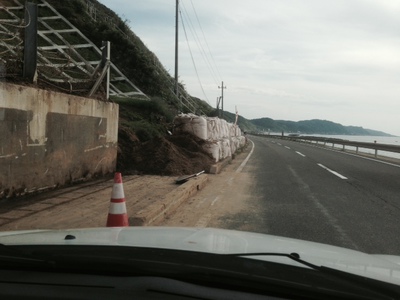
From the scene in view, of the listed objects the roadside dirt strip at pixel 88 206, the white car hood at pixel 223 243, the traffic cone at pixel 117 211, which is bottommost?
the roadside dirt strip at pixel 88 206

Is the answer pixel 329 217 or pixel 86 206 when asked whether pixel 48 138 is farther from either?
pixel 329 217

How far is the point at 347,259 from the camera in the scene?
2.73 metres

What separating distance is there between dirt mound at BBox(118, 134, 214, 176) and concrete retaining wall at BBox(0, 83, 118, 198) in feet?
5.22

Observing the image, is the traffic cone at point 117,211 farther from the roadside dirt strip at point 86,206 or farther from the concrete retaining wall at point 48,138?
the concrete retaining wall at point 48,138

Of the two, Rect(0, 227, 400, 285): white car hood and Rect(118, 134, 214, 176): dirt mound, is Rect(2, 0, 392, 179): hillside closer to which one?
Rect(118, 134, 214, 176): dirt mound

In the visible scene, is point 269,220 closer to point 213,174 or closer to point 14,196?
point 14,196

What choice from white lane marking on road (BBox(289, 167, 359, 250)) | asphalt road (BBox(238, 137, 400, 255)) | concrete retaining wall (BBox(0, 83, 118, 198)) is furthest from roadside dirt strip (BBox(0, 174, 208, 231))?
white lane marking on road (BBox(289, 167, 359, 250))

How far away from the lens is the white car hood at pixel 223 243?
2.41m

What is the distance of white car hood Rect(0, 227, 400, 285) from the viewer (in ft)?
7.92

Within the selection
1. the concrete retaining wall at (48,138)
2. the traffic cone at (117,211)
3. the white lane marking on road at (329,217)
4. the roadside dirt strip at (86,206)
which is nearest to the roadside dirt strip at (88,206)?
the roadside dirt strip at (86,206)

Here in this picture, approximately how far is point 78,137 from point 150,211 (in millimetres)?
3869

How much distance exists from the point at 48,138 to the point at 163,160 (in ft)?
15.8

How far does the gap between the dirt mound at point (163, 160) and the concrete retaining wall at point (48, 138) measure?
1.59 meters

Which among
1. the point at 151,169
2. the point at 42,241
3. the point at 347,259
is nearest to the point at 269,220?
the point at 347,259
